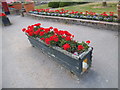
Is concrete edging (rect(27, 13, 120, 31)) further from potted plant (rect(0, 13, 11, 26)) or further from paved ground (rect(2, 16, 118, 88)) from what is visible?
potted plant (rect(0, 13, 11, 26))

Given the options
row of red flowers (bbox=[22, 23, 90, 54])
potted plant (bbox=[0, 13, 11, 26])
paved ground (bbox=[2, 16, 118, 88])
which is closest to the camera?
row of red flowers (bbox=[22, 23, 90, 54])

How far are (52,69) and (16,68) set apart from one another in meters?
1.19

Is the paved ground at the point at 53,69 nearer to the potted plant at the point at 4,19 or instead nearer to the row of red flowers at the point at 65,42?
the row of red flowers at the point at 65,42

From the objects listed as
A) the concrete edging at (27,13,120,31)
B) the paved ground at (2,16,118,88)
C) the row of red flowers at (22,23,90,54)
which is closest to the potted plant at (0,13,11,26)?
the concrete edging at (27,13,120,31)

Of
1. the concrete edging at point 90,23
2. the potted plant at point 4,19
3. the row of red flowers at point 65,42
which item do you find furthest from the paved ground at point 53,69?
the potted plant at point 4,19

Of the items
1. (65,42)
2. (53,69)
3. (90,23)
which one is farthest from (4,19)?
(65,42)


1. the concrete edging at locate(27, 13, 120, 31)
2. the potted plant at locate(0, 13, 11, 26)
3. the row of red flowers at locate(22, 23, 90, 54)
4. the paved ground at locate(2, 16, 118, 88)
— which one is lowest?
the paved ground at locate(2, 16, 118, 88)

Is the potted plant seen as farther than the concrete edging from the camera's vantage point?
Yes

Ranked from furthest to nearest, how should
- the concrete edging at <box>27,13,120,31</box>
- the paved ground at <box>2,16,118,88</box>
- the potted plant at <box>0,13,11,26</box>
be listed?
the potted plant at <box>0,13,11,26</box>
the concrete edging at <box>27,13,120,31</box>
the paved ground at <box>2,16,118,88</box>

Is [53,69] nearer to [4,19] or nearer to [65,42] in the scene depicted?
[65,42]

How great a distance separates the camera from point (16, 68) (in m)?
2.91

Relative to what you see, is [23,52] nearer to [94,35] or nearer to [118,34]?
[94,35]

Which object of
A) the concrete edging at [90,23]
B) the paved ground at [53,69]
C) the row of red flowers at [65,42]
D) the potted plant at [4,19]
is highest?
the potted plant at [4,19]

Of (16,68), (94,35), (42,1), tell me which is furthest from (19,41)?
(42,1)
